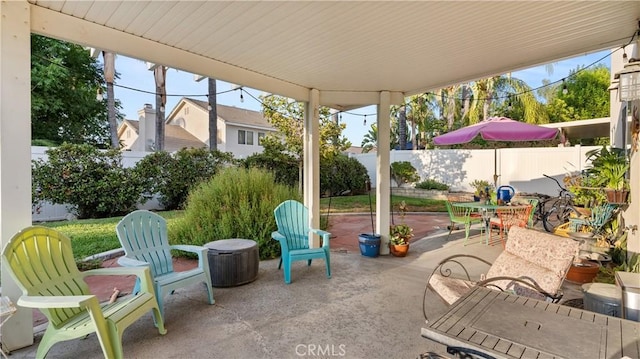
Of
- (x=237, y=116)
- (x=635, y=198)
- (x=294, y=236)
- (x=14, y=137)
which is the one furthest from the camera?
(x=237, y=116)

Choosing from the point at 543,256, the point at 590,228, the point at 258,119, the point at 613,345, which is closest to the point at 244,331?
the point at 613,345

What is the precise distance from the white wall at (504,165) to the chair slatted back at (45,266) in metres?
10.4

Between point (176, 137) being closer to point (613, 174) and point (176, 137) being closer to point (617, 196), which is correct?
point (613, 174)

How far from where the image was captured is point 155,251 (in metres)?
3.33

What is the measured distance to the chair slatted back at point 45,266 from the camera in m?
2.15

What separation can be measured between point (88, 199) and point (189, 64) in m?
5.90

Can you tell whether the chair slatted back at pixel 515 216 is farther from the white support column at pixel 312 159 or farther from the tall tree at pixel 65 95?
the tall tree at pixel 65 95

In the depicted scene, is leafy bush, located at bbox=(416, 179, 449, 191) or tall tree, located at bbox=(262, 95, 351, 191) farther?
leafy bush, located at bbox=(416, 179, 449, 191)

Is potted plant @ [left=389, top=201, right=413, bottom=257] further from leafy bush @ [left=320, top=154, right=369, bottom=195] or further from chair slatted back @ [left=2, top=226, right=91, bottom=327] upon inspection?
leafy bush @ [left=320, top=154, right=369, bottom=195]

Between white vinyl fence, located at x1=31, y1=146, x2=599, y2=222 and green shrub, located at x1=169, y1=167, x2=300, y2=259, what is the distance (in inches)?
170

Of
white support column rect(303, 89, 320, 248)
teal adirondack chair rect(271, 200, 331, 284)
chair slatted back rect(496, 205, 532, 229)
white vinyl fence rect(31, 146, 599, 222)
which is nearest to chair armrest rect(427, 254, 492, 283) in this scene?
chair slatted back rect(496, 205, 532, 229)

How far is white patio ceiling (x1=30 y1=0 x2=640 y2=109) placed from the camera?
8.36 ft

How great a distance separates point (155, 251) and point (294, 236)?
173 cm

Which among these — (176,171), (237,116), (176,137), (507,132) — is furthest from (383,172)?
(176,137)
